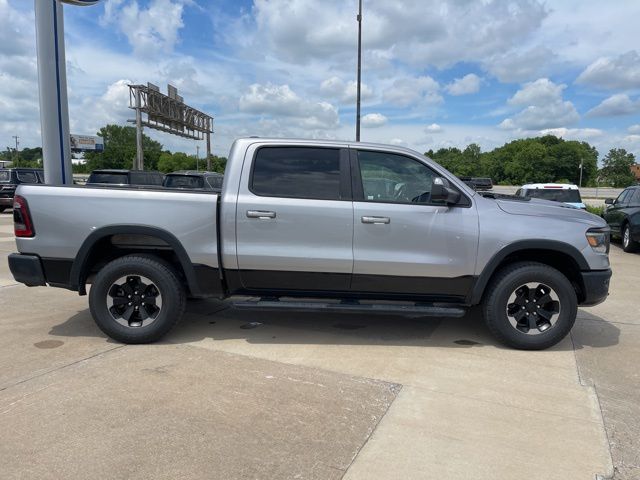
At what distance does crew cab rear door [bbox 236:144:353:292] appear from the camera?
4559 mm

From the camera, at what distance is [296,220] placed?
14.9ft

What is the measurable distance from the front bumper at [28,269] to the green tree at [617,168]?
89.7 metres

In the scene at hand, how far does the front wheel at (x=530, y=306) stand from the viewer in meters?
4.57

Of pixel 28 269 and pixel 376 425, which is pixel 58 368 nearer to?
pixel 28 269

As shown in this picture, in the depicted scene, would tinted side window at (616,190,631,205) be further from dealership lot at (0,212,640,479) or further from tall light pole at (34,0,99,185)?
tall light pole at (34,0,99,185)

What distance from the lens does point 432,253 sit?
4.58 m

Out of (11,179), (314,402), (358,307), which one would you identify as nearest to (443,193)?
(358,307)

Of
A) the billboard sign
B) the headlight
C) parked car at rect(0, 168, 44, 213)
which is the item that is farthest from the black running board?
the billboard sign

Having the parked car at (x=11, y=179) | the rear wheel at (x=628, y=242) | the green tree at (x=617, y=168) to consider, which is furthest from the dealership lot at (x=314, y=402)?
the green tree at (x=617, y=168)

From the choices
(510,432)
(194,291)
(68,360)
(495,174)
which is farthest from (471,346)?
(495,174)

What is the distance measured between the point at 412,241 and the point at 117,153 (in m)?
110

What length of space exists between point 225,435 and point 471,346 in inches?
107

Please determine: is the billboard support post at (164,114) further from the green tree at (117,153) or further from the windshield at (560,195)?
the green tree at (117,153)

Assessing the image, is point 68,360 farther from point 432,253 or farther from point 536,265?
point 536,265
